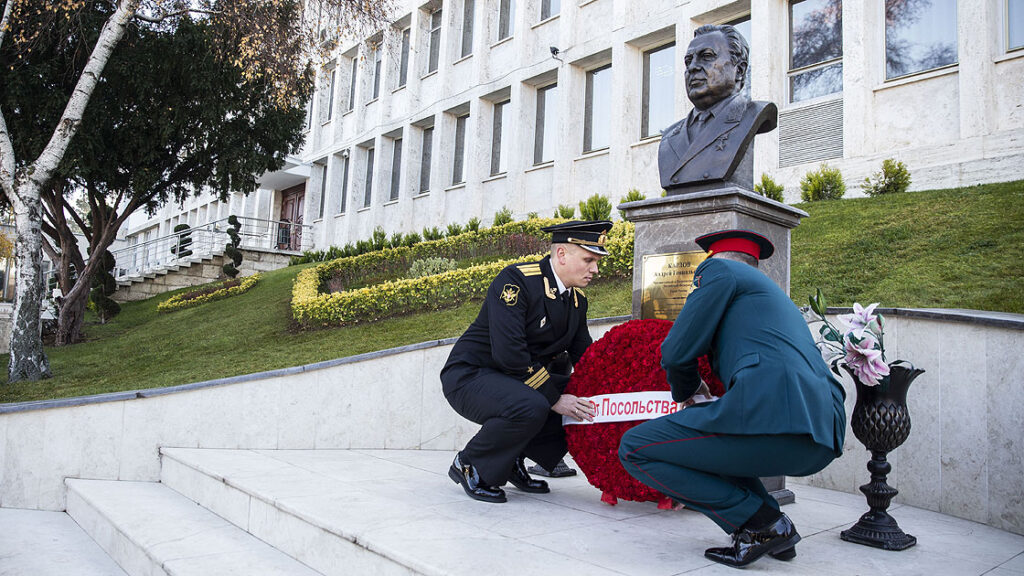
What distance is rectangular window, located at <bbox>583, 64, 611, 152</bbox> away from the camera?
17.5 m

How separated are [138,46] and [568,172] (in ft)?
32.8

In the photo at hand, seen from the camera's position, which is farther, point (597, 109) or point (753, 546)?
point (597, 109)

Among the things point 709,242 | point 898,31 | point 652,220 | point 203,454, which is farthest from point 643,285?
point 898,31

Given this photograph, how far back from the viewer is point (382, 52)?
25672 mm

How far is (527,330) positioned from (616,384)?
711mm

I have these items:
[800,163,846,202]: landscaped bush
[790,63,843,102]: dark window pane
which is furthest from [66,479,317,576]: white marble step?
[790,63,843,102]: dark window pane

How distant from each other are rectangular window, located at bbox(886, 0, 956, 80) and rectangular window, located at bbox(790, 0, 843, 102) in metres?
0.92

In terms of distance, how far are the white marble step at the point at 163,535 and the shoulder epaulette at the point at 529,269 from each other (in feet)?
6.84

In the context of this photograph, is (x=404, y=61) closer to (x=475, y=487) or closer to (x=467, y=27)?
(x=467, y=27)

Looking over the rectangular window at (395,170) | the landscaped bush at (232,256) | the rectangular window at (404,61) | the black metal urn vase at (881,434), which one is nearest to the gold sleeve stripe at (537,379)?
the black metal urn vase at (881,434)

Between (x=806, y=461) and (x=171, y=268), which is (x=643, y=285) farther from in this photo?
(x=171, y=268)

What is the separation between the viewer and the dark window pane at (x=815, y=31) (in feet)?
43.2

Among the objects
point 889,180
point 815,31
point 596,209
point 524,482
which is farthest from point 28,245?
point 815,31

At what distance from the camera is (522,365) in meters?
4.10
